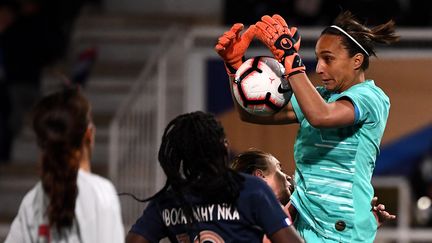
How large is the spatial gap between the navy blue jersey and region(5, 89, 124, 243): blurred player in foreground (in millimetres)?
280

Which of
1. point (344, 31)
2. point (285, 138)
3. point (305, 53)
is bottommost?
point (285, 138)

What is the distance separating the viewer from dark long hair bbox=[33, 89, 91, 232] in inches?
176

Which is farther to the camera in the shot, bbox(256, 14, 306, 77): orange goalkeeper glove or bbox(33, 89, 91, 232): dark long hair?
bbox(256, 14, 306, 77): orange goalkeeper glove

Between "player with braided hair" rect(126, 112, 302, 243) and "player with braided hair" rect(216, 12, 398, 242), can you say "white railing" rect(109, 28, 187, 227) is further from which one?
"player with braided hair" rect(126, 112, 302, 243)

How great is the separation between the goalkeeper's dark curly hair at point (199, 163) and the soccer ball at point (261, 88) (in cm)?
67

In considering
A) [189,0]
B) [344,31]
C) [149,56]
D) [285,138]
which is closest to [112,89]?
[149,56]

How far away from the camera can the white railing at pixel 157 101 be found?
1037cm

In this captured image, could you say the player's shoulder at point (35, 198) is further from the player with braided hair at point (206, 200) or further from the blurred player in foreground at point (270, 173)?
the blurred player in foreground at point (270, 173)

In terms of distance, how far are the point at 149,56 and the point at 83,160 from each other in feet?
24.5

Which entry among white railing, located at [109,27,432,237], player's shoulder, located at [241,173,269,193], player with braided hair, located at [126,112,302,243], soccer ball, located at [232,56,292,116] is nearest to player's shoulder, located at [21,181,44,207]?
player with braided hair, located at [126,112,302,243]

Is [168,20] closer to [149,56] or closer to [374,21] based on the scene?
[149,56]

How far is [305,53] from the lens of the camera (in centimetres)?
1036

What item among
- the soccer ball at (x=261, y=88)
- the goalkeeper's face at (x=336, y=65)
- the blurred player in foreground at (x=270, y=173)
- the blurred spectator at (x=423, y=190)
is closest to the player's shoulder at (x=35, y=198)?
the blurred player in foreground at (x=270, y=173)

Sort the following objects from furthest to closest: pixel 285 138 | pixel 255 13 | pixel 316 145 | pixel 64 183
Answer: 1. pixel 255 13
2. pixel 285 138
3. pixel 316 145
4. pixel 64 183
